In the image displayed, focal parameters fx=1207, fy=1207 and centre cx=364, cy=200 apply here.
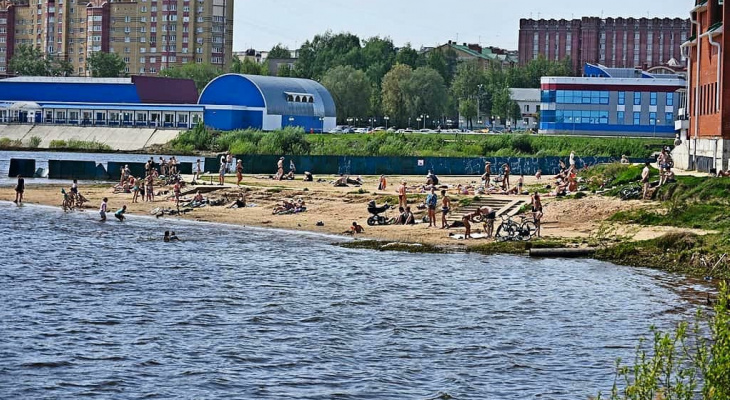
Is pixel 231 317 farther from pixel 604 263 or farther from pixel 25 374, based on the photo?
pixel 604 263

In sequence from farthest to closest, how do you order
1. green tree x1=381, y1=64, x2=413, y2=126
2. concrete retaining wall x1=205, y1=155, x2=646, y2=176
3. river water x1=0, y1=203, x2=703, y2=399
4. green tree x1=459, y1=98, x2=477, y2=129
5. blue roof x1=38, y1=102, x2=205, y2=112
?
1. green tree x1=459, y1=98, x2=477, y2=129
2. green tree x1=381, y1=64, x2=413, y2=126
3. blue roof x1=38, y1=102, x2=205, y2=112
4. concrete retaining wall x1=205, y1=155, x2=646, y2=176
5. river water x1=0, y1=203, x2=703, y2=399

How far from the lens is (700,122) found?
59.6 metres

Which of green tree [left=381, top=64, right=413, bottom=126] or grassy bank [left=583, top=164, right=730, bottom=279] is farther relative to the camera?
green tree [left=381, top=64, right=413, bottom=126]

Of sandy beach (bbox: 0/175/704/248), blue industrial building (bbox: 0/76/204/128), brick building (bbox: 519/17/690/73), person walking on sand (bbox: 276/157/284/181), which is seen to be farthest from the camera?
brick building (bbox: 519/17/690/73)

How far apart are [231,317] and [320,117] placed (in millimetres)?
98894

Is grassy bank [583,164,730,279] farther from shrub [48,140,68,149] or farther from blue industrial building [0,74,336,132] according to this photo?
shrub [48,140,68,149]

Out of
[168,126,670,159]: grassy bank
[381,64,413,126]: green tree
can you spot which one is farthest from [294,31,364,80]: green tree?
[168,126,670,159]: grassy bank

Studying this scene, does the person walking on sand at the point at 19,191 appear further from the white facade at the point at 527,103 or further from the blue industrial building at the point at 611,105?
the white facade at the point at 527,103

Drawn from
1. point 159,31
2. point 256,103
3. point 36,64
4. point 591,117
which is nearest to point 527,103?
point 591,117

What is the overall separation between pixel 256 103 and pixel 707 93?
68038mm

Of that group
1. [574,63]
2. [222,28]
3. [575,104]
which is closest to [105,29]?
[222,28]

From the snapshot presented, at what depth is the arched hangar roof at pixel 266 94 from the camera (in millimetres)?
120375

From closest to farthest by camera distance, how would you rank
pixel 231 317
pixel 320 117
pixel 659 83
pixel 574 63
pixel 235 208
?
pixel 231 317, pixel 235 208, pixel 659 83, pixel 320 117, pixel 574 63

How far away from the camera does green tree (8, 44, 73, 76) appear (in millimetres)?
179125
